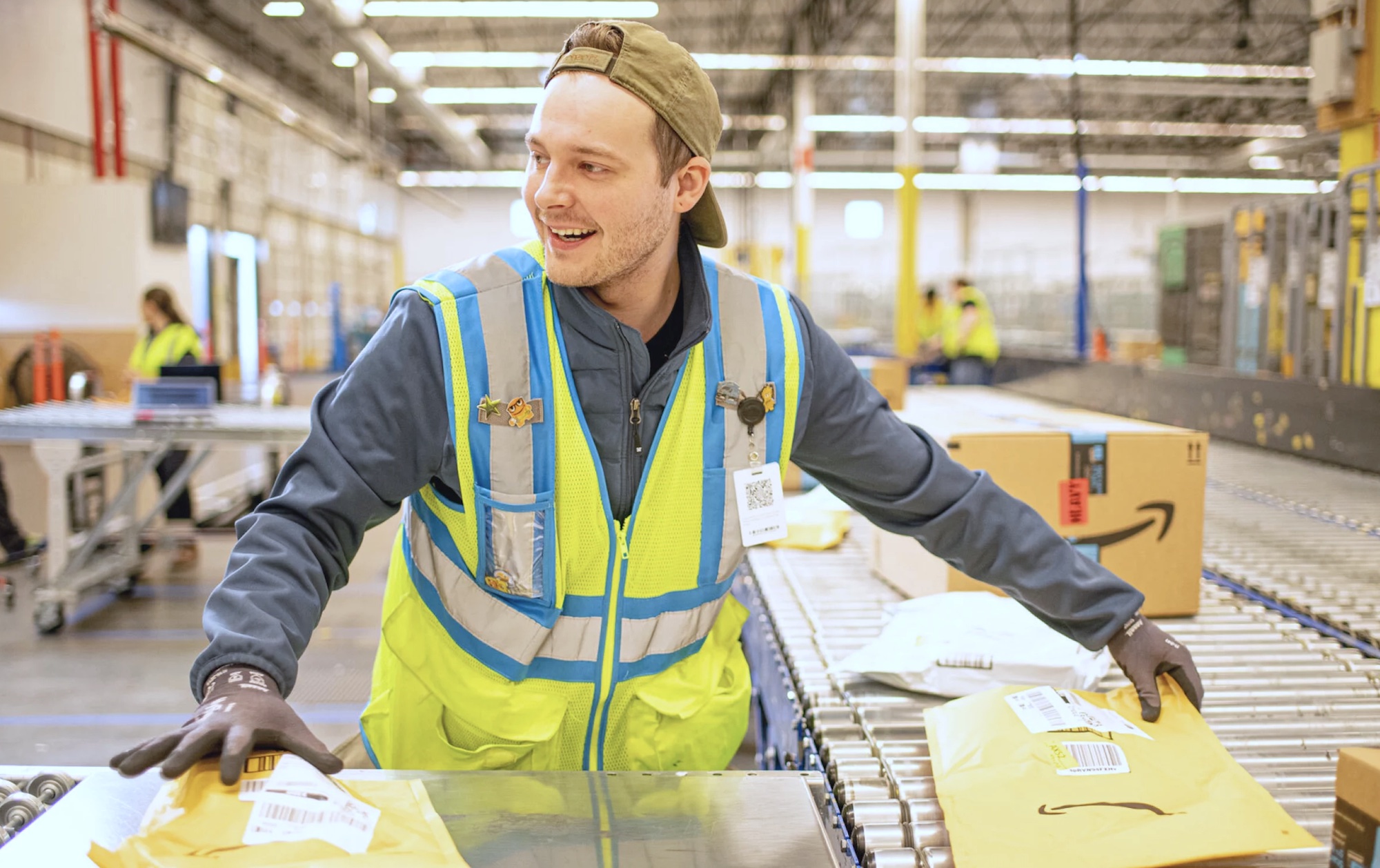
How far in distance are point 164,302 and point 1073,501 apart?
20.2ft

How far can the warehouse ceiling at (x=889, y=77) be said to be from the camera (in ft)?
47.1

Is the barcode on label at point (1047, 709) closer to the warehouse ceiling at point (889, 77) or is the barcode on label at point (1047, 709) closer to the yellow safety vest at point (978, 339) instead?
the yellow safety vest at point (978, 339)

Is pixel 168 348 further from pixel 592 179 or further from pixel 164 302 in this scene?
pixel 592 179

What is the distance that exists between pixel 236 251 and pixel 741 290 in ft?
52.4

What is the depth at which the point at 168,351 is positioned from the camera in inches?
260

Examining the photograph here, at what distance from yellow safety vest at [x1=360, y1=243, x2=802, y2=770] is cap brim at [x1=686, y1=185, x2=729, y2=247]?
11 cm

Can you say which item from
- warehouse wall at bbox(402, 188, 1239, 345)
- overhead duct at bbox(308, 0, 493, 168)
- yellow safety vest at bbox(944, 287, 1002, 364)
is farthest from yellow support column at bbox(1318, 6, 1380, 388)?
warehouse wall at bbox(402, 188, 1239, 345)

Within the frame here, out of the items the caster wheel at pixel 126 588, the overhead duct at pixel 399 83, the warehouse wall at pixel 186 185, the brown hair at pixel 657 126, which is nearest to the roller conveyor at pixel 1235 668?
the brown hair at pixel 657 126

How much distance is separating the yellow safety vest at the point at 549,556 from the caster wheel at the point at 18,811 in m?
0.43

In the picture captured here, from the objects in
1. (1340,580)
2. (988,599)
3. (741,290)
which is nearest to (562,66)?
(741,290)

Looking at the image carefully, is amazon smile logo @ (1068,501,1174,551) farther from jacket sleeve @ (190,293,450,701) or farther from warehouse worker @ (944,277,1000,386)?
warehouse worker @ (944,277,1000,386)

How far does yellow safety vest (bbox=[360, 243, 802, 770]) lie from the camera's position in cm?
139

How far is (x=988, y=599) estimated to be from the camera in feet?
7.16

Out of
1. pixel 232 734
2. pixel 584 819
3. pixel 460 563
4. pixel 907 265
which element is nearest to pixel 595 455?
pixel 460 563
